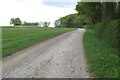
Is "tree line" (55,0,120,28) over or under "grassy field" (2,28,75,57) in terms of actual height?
over

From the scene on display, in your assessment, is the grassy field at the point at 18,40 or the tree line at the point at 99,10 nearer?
the grassy field at the point at 18,40

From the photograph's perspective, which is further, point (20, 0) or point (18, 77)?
point (20, 0)

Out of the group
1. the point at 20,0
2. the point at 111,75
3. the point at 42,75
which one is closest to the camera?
the point at 111,75

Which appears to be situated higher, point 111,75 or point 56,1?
point 56,1

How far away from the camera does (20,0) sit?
15883mm

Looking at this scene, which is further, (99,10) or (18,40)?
(99,10)

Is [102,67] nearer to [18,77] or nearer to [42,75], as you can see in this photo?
[42,75]

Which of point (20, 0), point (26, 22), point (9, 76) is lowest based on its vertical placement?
point (9, 76)

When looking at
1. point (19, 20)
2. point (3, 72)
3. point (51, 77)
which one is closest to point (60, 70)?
point (51, 77)

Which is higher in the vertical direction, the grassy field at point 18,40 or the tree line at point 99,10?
the tree line at point 99,10

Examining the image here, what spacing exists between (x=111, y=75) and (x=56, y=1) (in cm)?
1409

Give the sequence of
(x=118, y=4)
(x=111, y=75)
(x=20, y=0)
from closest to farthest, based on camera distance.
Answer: (x=111, y=75) < (x=118, y=4) < (x=20, y=0)

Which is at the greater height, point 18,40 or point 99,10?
point 99,10

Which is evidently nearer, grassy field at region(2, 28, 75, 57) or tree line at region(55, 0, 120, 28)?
grassy field at region(2, 28, 75, 57)
